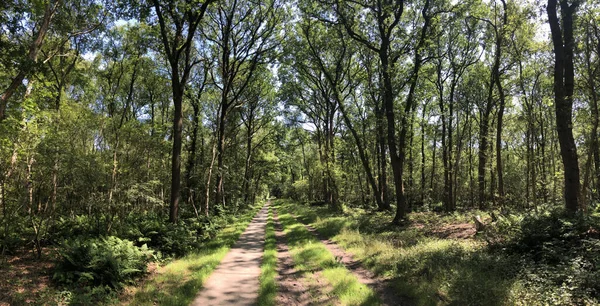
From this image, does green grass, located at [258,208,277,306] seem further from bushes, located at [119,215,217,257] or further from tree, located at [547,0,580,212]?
tree, located at [547,0,580,212]

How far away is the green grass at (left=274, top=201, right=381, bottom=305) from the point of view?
6.84 meters

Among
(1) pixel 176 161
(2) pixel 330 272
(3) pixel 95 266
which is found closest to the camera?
(3) pixel 95 266

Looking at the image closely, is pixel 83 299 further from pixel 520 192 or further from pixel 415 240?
pixel 520 192

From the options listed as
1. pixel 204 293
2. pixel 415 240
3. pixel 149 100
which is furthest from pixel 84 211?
pixel 149 100

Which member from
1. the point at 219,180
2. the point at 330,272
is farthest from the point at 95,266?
the point at 219,180

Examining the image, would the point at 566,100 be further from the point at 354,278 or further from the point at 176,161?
the point at 176,161

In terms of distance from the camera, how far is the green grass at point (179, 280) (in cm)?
661

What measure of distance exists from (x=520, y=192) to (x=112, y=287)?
1498 inches

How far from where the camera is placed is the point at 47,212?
10.7 metres

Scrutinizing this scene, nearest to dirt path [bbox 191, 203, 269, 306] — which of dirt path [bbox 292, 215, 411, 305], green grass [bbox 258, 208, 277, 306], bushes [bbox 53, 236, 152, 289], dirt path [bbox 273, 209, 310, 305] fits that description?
green grass [bbox 258, 208, 277, 306]

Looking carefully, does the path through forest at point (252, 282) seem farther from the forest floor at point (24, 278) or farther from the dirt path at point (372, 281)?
the forest floor at point (24, 278)

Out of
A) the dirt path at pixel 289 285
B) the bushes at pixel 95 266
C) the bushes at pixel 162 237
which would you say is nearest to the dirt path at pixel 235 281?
the dirt path at pixel 289 285

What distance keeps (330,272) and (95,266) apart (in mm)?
5852

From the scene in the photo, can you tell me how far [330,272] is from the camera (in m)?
8.75
